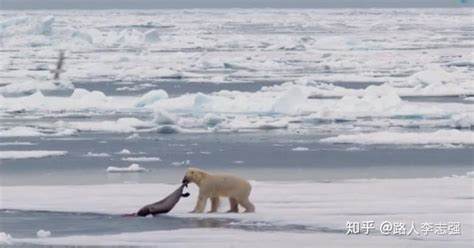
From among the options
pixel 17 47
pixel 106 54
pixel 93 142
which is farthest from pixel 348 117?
pixel 17 47

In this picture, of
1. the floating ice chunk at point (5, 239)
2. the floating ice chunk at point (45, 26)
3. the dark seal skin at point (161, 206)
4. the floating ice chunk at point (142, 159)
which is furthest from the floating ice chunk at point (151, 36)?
the floating ice chunk at point (5, 239)

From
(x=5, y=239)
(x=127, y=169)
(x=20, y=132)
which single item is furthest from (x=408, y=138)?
(x=5, y=239)

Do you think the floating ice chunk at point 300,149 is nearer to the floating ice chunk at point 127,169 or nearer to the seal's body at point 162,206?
the floating ice chunk at point 127,169

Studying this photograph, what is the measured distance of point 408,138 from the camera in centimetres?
1299


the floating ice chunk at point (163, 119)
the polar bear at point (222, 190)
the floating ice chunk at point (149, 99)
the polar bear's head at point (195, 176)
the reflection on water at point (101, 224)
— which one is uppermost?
the floating ice chunk at point (149, 99)

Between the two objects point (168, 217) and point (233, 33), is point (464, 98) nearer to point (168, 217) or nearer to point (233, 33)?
point (168, 217)

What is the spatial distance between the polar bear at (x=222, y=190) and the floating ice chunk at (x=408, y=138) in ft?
15.8

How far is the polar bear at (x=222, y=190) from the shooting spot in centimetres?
800

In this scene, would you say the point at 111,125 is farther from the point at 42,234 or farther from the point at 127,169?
the point at 42,234

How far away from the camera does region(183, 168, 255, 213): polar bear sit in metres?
8.00

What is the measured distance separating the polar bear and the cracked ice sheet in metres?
0.12

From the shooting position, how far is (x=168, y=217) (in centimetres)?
790

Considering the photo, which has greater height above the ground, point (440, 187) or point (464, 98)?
point (464, 98)

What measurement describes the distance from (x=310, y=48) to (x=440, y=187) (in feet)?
76.6
